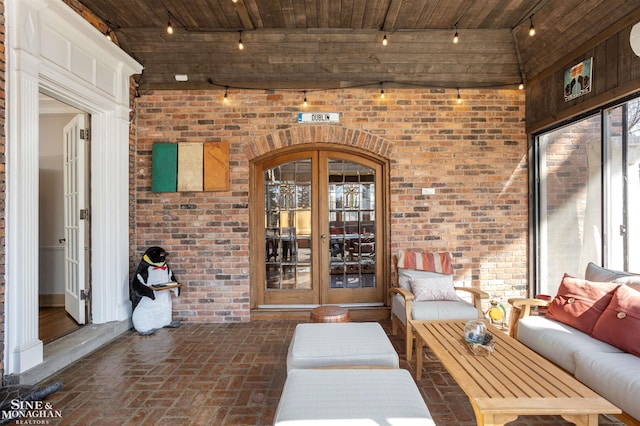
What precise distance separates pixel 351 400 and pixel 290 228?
329cm

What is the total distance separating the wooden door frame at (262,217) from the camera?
4.80 meters

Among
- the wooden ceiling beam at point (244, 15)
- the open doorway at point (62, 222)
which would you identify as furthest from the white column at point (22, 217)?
the wooden ceiling beam at point (244, 15)

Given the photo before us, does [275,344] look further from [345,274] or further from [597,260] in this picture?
[597,260]

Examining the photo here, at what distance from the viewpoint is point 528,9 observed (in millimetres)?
3936

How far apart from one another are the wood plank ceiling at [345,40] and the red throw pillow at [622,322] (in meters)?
2.72

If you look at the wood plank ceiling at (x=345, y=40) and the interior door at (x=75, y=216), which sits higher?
the wood plank ceiling at (x=345, y=40)

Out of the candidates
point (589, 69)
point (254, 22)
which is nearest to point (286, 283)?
point (254, 22)

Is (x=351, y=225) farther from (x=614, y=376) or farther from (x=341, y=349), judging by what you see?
(x=614, y=376)

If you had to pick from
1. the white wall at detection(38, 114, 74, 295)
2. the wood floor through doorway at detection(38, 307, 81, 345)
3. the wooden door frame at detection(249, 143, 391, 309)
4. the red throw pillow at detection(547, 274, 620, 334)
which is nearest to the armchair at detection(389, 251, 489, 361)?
the wooden door frame at detection(249, 143, 391, 309)

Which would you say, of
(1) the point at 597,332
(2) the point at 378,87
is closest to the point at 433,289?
(1) the point at 597,332

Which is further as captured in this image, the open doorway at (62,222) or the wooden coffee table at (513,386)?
the open doorway at (62,222)

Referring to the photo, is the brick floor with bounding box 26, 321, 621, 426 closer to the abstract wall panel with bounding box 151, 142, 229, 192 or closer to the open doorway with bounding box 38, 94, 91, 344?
the open doorway with bounding box 38, 94, 91, 344

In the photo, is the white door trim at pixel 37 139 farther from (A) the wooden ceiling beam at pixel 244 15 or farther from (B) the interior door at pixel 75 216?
(A) the wooden ceiling beam at pixel 244 15

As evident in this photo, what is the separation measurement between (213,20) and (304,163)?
2.06 meters
